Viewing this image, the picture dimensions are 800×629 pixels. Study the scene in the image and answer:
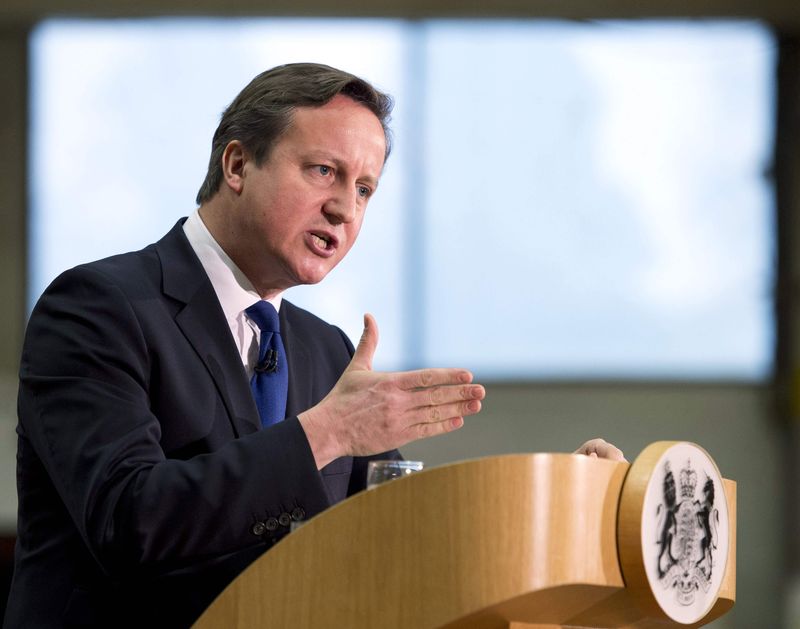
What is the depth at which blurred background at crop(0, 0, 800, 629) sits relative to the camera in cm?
631

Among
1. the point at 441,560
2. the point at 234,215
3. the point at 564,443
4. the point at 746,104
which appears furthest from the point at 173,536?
the point at 746,104

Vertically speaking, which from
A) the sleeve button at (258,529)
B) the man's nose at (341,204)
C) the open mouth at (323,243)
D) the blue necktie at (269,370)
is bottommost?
the sleeve button at (258,529)

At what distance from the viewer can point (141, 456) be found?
1.58 meters

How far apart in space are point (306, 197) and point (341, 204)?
67 mm

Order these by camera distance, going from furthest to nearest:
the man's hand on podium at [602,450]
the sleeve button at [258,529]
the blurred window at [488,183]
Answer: the blurred window at [488,183]
the man's hand on podium at [602,450]
the sleeve button at [258,529]

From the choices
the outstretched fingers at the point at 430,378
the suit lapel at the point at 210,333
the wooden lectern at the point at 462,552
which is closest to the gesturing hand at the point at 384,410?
the outstretched fingers at the point at 430,378

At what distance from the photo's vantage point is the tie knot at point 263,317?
210 cm

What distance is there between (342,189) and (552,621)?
0.98 metres

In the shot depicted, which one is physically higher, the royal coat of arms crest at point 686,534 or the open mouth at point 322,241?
the open mouth at point 322,241

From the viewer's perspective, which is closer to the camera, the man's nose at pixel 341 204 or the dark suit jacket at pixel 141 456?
the dark suit jacket at pixel 141 456

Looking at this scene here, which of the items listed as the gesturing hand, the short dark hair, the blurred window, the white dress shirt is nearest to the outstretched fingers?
the gesturing hand

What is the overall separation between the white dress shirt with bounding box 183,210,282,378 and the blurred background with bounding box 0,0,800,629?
163 inches

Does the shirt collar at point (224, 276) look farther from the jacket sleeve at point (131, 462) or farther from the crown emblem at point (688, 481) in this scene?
the crown emblem at point (688, 481)

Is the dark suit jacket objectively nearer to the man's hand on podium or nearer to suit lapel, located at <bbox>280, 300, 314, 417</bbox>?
suit lapel, located at <bbox>280, 300, 314, 417</bbox>
